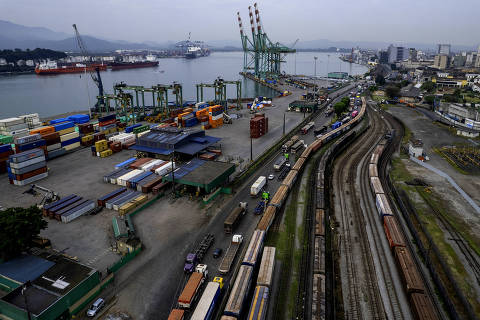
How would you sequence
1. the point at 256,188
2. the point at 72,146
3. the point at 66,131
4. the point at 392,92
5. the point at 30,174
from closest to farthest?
the point at 256,188 < the point at 30,174 < the point at 72,146 < the point at 66,131 < the point at 392,92

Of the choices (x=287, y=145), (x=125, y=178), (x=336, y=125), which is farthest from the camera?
(x=336, y=125)

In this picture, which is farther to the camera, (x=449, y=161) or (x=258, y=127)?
(x=258, y=127)

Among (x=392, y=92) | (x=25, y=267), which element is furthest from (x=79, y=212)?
(x=392, y=92)

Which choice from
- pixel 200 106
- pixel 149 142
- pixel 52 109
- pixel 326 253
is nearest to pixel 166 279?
pixel 326 253

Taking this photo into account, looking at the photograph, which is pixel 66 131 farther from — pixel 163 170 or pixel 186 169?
pixel 186 169

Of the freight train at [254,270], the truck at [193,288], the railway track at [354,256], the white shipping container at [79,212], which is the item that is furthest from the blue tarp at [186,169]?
the railway track at [354,256]

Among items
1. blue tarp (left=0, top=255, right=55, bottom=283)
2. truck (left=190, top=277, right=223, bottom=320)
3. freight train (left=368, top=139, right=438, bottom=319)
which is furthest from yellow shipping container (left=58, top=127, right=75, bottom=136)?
freight train (left=368, top=139, right=438, bottom=319)

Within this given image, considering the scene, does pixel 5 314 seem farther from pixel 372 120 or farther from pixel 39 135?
pixel 372 120

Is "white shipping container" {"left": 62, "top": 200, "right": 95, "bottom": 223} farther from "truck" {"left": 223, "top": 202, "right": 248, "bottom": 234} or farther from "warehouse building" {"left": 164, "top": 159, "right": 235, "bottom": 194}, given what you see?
"truck" {"left": 223, "top": 202, "right": 248, "bottom": 234}

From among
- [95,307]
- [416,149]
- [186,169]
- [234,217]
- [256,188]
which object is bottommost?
[95,307]
